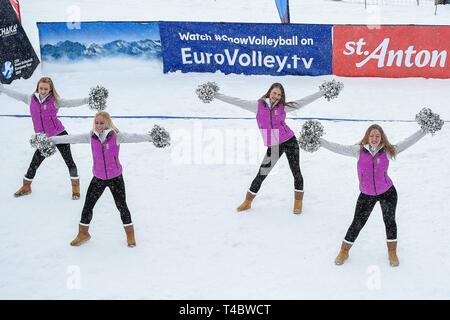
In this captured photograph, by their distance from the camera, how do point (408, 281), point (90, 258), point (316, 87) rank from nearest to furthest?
point (408, 281) → point (90, 258) → point (316, 87)

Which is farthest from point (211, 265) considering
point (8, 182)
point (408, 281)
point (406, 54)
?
point (406, 54)

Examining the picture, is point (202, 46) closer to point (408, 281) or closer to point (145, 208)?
point (145, 208)

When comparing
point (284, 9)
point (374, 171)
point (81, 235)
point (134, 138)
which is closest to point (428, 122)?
point (374, 171)

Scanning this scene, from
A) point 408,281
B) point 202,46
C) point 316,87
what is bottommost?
point 408,281

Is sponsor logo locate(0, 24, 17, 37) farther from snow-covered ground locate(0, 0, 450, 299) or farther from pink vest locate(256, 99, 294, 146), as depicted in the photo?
pink vest locate(256, 99, 294, 146)

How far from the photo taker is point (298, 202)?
834 cm

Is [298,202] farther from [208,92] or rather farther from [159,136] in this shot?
[159,136]

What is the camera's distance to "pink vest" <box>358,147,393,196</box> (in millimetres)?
6789

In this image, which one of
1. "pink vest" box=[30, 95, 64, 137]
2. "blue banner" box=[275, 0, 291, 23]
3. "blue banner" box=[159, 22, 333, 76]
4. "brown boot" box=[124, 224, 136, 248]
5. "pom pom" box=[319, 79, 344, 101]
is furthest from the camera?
"blue banner" box=[275, 0, 291, 23]

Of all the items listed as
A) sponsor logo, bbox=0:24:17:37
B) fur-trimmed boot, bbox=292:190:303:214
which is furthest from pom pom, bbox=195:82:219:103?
sponsor logo, bbox=0:24:17:37

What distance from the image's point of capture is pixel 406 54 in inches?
509

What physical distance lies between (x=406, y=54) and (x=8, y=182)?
25.7 ft

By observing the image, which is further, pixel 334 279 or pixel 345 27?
pixel 345 27

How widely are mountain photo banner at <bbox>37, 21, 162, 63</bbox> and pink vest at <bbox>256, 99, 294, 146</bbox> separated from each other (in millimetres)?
6116
